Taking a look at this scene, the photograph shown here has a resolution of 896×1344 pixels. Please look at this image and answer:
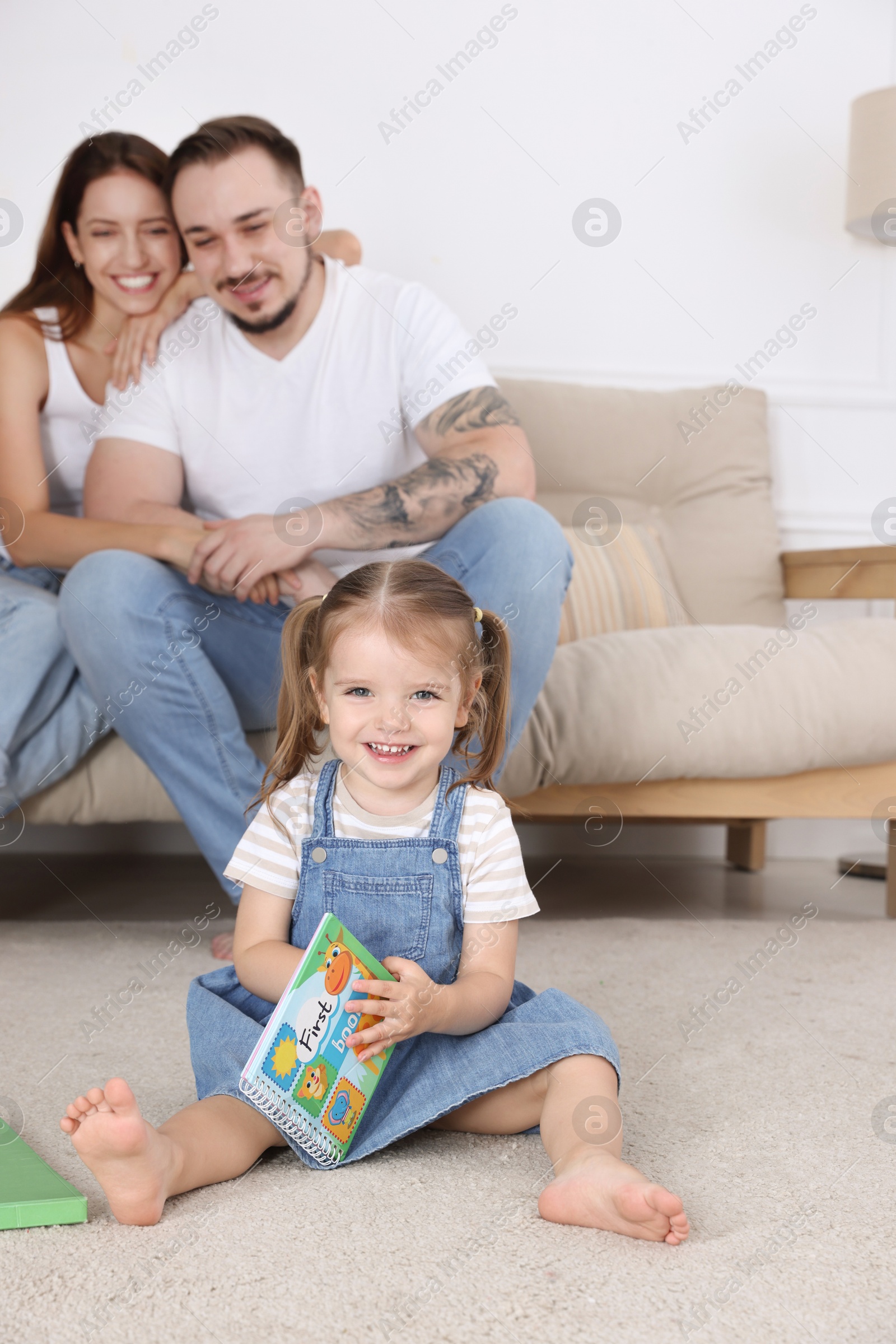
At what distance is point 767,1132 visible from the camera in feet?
2.36

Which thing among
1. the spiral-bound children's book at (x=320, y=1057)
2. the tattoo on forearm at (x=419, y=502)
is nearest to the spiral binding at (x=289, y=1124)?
the spiral-bound children's book at (x=320, y=1057)

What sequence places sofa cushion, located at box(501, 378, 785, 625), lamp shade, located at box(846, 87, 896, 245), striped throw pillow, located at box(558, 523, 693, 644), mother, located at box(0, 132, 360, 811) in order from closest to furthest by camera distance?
mother, located at box(0, 132, 360, 811) < striped throw pillow, located at box(558, 523, 693, 644) < sofa cushion, located at box(501, 378, 785, 625) < lamp shade, located at box(846, 87, 896, 245)

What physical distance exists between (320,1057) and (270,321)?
42.0 inches

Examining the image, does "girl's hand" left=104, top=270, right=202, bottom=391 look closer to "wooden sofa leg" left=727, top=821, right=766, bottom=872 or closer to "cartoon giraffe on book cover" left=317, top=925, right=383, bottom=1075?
"cartoon giraffe on book cover" left=317, top=925, right=383, bottom=1075

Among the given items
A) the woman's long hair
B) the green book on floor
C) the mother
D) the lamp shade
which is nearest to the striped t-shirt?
the green book on floor

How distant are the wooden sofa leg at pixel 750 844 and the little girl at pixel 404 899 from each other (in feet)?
4.09

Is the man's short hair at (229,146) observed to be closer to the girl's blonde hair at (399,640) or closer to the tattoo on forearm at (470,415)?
the tattoo on forearm at (470,415)

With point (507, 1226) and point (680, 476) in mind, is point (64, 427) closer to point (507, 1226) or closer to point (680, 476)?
point (680, 476)

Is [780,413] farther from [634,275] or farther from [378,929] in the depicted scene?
[378,929]

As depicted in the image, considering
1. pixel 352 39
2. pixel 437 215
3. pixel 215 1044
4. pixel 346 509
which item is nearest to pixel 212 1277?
pixel 215 1044

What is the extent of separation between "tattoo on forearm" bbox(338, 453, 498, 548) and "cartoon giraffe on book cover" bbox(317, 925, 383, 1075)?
68 centimetres

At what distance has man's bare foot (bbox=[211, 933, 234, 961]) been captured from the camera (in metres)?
1.16

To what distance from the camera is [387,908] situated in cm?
73

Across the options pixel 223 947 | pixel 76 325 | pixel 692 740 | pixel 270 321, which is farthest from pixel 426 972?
pixel 76 325
